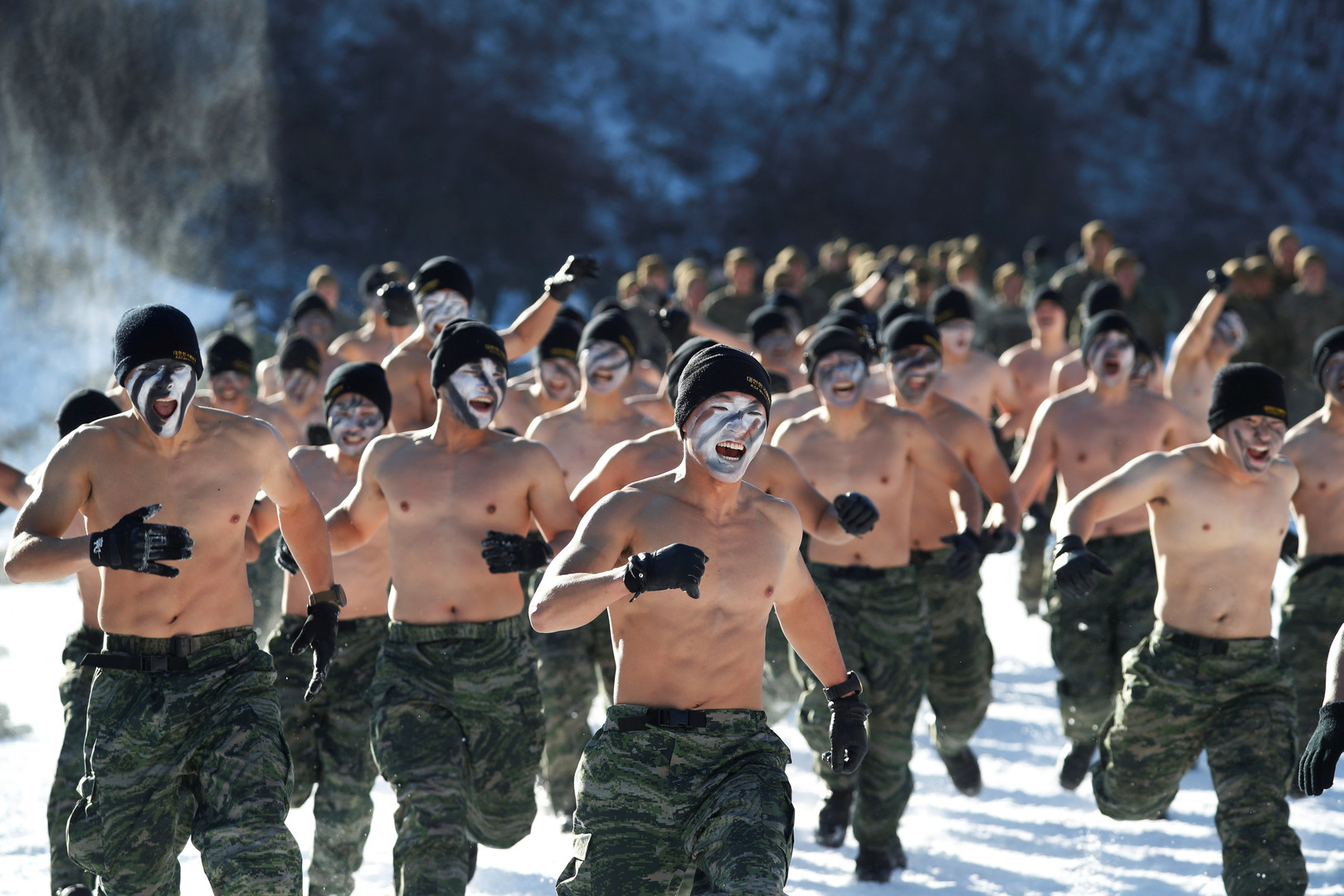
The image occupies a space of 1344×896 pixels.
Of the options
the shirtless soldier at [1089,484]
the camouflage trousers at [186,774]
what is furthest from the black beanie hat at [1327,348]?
the camouflage trousers at [186,774]

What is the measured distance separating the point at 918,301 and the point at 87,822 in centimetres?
1014

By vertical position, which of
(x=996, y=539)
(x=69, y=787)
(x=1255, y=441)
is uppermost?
(x=1255, y=441)

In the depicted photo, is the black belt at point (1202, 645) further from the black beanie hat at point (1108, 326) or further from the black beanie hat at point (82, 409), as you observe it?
the black beanie hat at point (82, 409)

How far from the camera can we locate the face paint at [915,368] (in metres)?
7.18

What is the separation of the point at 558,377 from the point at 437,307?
4.04 feet

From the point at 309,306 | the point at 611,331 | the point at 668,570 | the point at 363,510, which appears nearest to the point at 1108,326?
the point at 611,331

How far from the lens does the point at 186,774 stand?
14.3ft

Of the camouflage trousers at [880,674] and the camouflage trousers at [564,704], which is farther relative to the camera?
the camouflage trousers at [564,704]

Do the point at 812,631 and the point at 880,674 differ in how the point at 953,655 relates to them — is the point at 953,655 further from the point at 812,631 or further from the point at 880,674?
the point at 812,631

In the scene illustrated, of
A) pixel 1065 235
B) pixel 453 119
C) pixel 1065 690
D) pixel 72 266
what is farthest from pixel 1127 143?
pixel 1065 690

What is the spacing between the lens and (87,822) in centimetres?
450

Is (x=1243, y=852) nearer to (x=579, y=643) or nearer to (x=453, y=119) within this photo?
(x=579, y=643)

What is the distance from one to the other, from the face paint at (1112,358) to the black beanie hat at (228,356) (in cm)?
456

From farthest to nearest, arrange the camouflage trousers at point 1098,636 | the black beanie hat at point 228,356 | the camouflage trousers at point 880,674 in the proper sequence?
1. the black beanie hat at point 228,356
2. the camouflage trousers at point 1098,636
3. the camouflage trousers at point 880,674
